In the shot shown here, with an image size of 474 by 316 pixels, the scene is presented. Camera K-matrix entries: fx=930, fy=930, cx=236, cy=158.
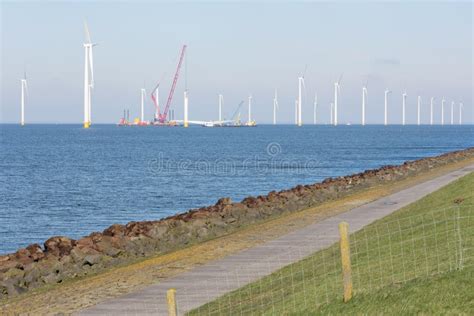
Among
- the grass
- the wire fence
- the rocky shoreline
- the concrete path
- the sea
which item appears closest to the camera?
the wire fence

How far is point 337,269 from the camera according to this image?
15.4m

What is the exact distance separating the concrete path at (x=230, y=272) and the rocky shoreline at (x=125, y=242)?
355cm

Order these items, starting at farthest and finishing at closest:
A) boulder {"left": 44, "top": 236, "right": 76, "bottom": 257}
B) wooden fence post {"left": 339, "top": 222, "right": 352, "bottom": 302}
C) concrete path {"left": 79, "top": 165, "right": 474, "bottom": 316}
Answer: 1. boulder {"left": 44, "top": 236, "right": 76, "bottom": 257}
2. concrete path {"left": 79, "top": 165, "right": 474, "bottom": 316}
3. wooden fence post {"left": 339, "top": 222, "right": 352, "bottom": 302}

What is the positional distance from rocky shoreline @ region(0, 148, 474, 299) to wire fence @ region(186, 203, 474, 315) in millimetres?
4717

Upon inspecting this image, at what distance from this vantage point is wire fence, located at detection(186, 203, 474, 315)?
13.2 meters

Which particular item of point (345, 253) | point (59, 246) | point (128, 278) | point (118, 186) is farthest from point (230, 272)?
point (118, 186)

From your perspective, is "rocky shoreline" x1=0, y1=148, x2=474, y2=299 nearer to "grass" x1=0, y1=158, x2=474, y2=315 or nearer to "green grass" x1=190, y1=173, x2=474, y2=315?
"grass" x1=0, y1=158, x2=474, y2=315

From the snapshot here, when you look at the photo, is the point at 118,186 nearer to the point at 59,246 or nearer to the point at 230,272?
the point at 59,246

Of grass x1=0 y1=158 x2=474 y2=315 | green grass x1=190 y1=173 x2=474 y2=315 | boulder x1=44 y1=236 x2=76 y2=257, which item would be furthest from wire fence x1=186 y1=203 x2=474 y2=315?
boulder x1=44 y1=236 x2=76 y2=257

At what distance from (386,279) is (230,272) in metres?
4.58

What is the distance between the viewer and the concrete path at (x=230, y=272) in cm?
1442

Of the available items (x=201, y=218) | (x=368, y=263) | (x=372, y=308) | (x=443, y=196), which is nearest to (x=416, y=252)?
(x=368, y=263)

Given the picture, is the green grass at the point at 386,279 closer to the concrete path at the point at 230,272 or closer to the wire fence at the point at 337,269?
the wire fence at the point at 337,269

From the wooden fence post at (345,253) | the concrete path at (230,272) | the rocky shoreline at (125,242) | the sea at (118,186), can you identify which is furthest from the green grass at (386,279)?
the sea at (118,186)
